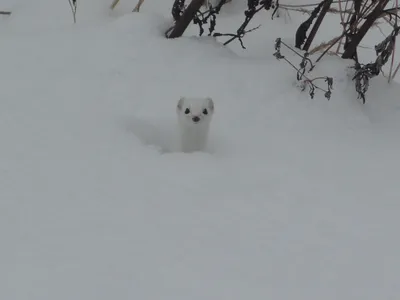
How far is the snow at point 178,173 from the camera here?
5.79 feet

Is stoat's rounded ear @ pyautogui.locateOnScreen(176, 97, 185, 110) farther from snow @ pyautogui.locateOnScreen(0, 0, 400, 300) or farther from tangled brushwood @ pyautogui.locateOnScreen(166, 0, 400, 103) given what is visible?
tangled brushwood @ pyautogui.locateOnScreen(166, 0, 400, 103)

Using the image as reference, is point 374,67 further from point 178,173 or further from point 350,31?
point 178,173

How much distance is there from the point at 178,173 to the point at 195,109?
569 mm

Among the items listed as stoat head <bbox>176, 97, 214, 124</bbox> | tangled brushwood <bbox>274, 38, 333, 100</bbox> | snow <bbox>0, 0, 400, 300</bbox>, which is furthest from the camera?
tangled brushwood <bbox>274, 38, 333, 100</bbox>

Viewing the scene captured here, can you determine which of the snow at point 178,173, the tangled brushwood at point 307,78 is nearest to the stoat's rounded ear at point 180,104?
the snow at point 178,173

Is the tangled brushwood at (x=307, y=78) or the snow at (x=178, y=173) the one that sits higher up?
the tangled brushwood at (x=307, y=78)

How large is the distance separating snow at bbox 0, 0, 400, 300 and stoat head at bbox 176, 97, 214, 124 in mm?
178

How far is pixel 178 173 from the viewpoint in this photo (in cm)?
240

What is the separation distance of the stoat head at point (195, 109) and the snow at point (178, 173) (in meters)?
0.18

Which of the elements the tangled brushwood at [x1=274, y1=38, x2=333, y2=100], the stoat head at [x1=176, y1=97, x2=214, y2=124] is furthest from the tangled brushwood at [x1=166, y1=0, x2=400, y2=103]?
the stoat head at [x1=176, y1=97, x2=214, y2=124]

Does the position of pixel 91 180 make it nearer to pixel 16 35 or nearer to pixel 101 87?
pixel 101 87

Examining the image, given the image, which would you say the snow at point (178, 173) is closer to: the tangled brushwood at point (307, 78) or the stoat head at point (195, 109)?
the tangled brushwood at point (307, 78)

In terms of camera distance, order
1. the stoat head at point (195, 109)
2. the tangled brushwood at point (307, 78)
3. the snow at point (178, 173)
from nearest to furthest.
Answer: the snow at point (178, 173) → the stoat head at point (195, 109) → the tangled brushwood at point (307, 78)

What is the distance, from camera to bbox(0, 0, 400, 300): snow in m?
1.76
